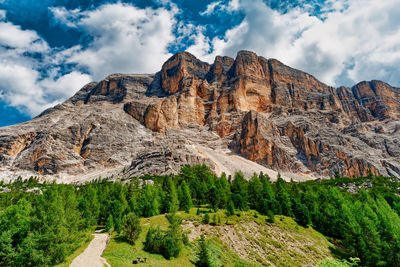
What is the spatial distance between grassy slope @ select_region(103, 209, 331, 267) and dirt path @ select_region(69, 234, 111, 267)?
3.20ft

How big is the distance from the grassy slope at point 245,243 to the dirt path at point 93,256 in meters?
0.98

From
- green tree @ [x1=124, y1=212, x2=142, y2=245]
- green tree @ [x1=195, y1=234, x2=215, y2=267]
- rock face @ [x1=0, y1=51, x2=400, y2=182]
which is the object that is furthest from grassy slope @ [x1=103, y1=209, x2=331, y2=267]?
rock face @ [x1=0, y1=51, x2=400, y2=182]

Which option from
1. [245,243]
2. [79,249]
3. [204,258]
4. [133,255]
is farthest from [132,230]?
[245,243]

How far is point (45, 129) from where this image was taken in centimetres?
16138

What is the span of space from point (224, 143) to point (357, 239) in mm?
122341

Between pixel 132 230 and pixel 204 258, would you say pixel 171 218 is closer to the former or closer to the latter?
pixel 132 230

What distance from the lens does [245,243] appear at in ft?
143

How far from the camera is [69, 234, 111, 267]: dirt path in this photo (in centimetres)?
2785

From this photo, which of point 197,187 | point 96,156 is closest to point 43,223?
point 197,187

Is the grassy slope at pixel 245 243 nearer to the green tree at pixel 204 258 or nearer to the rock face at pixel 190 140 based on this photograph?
the green tree at pixel 204 258

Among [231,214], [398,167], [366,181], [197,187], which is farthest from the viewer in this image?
[398,167]

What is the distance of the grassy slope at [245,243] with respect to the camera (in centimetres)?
3216

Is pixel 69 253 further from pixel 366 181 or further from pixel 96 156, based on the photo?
pixel 96 156

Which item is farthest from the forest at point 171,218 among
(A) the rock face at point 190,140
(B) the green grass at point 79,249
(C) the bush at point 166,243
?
(A) the rock face at point 190,140
